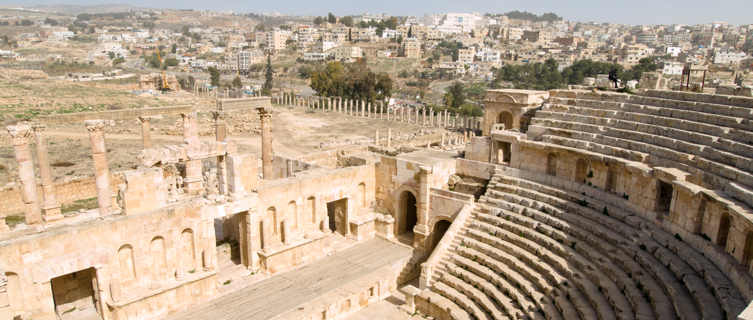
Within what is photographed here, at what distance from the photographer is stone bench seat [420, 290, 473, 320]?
1569 cm

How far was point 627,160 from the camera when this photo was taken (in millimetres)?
16203

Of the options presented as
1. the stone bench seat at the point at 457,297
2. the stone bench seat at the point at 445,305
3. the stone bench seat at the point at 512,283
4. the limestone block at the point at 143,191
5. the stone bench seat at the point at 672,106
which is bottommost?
the stone bench seat at the point at 445,305

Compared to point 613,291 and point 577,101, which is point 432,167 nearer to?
point 577,101

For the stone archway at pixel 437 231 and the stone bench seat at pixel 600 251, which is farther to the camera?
the stone archway at pixel 437 231

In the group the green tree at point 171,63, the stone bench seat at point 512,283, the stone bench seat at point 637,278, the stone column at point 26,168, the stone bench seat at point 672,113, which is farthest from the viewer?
the green tree at point 171,63

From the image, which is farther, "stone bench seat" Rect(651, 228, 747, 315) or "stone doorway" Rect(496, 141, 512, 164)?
"stone doorway" Rect(496, 141, 512, 164)

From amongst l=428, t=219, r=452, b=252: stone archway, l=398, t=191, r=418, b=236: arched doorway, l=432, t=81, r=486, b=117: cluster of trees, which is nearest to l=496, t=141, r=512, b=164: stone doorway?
l=428, t=219, r=452, b=252: stone archway

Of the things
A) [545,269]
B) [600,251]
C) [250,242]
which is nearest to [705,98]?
[600,251]

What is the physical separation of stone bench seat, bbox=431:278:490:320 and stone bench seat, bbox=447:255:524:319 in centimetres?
34

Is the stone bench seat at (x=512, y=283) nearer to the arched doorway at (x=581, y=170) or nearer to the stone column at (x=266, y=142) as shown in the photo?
the arched doorway at (x=581, y=170)

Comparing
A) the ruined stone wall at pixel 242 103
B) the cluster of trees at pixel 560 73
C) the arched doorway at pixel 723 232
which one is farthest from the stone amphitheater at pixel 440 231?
the cluster of trees at pixel 560 73

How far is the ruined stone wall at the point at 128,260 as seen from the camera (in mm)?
13023

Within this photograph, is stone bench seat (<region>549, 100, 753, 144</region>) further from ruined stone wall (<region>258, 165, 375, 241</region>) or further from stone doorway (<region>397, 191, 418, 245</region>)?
ruined stone wall (<region>258, 165, 375, 241</region>)

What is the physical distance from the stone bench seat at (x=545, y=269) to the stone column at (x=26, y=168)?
16.5 meters
